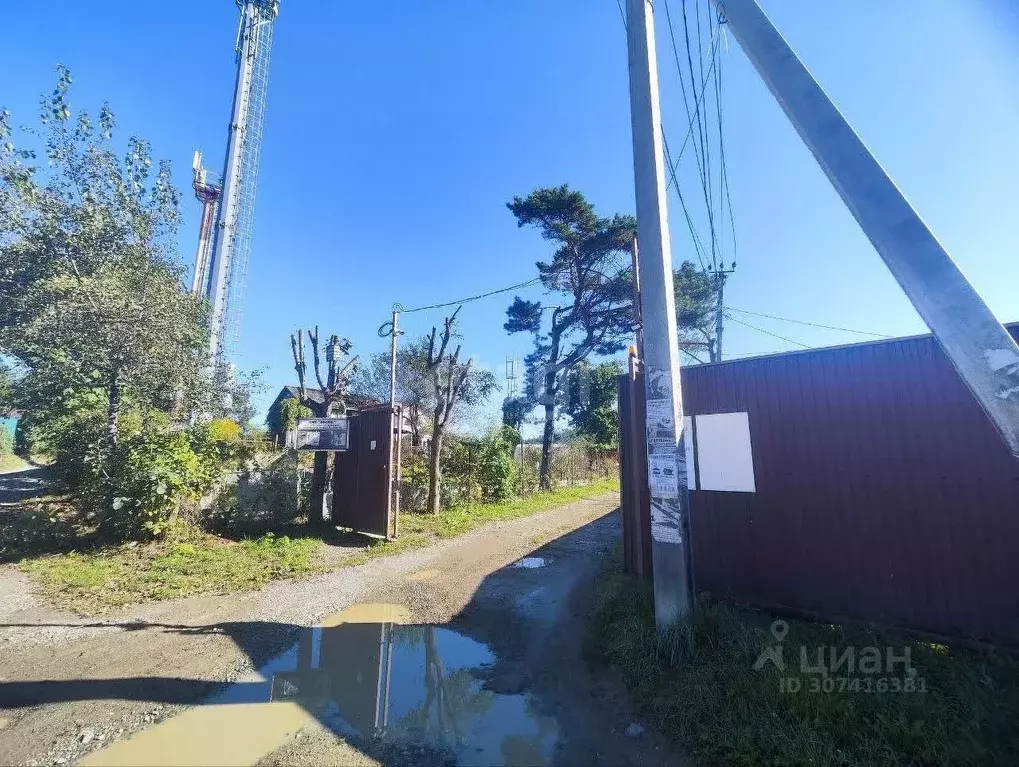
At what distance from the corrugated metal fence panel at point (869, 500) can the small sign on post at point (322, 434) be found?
6.67 m

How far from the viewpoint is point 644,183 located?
393 centimetres

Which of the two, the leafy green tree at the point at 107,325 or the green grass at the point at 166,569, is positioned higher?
the leafy green tree at the point at 107,325

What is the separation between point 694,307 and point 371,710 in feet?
51.0

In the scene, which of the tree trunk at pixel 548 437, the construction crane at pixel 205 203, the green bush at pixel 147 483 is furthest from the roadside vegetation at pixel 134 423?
the construction crane at pixel 205 203

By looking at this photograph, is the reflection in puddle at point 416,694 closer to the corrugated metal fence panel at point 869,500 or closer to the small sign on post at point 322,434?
the corrugated metal fence panel at point 869,500

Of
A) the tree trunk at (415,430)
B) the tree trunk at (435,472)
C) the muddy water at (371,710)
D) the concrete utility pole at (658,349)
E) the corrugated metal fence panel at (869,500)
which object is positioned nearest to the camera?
the muddy water at (371,710)

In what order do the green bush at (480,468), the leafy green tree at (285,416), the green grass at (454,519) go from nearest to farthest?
the green grass at (454,519) < the green bush at (480,468) < the leafy green tree at (285,416)

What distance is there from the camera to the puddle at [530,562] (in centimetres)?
671

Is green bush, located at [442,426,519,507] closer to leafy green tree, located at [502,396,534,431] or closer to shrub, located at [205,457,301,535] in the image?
shrub, located at [205,457,301,535]

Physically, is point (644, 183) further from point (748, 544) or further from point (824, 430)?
point (748, 544)

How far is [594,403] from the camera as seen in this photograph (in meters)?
22.3
